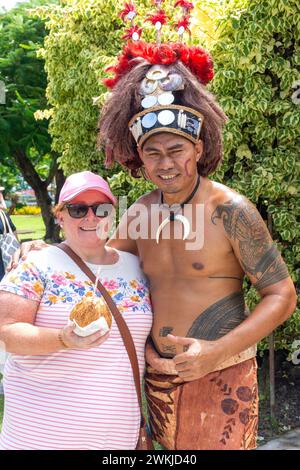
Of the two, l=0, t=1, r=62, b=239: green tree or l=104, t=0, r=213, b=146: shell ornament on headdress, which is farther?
l=0, t=1, r=62, b=239: green tree

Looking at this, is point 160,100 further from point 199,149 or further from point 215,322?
point 215,322

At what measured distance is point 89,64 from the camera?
6.32 meters

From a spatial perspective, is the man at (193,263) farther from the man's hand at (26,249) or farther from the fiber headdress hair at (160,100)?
the man's hand at (26,249)

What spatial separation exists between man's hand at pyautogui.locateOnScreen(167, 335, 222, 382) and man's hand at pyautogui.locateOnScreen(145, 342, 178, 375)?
7.1 inches

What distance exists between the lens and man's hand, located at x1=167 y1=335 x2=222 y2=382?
2.28 m

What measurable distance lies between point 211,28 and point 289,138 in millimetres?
1165

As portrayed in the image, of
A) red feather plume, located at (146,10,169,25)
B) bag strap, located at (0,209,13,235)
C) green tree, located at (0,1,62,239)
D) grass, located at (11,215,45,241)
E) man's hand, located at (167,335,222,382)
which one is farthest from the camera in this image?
grass, located at (11,215,45,241)

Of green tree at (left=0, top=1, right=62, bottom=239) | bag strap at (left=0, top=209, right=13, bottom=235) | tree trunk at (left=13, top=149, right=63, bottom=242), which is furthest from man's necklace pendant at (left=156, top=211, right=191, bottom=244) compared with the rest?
tree trunk at (left=13, top=149, right=63, bottom=242)

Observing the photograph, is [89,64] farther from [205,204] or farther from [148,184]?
[205,204]

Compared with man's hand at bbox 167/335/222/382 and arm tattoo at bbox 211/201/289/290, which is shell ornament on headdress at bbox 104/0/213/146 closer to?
arm tattoo at bbox 211/201/289/290

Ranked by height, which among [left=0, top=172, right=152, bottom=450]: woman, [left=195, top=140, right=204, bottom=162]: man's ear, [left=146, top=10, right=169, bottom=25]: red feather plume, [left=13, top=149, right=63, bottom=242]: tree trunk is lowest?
[left=0, top=172, right=152, bottom=450]: woman

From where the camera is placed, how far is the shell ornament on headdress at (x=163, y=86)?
8.19 feet

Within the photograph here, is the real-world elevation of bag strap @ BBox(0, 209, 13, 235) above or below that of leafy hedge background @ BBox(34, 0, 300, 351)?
below
